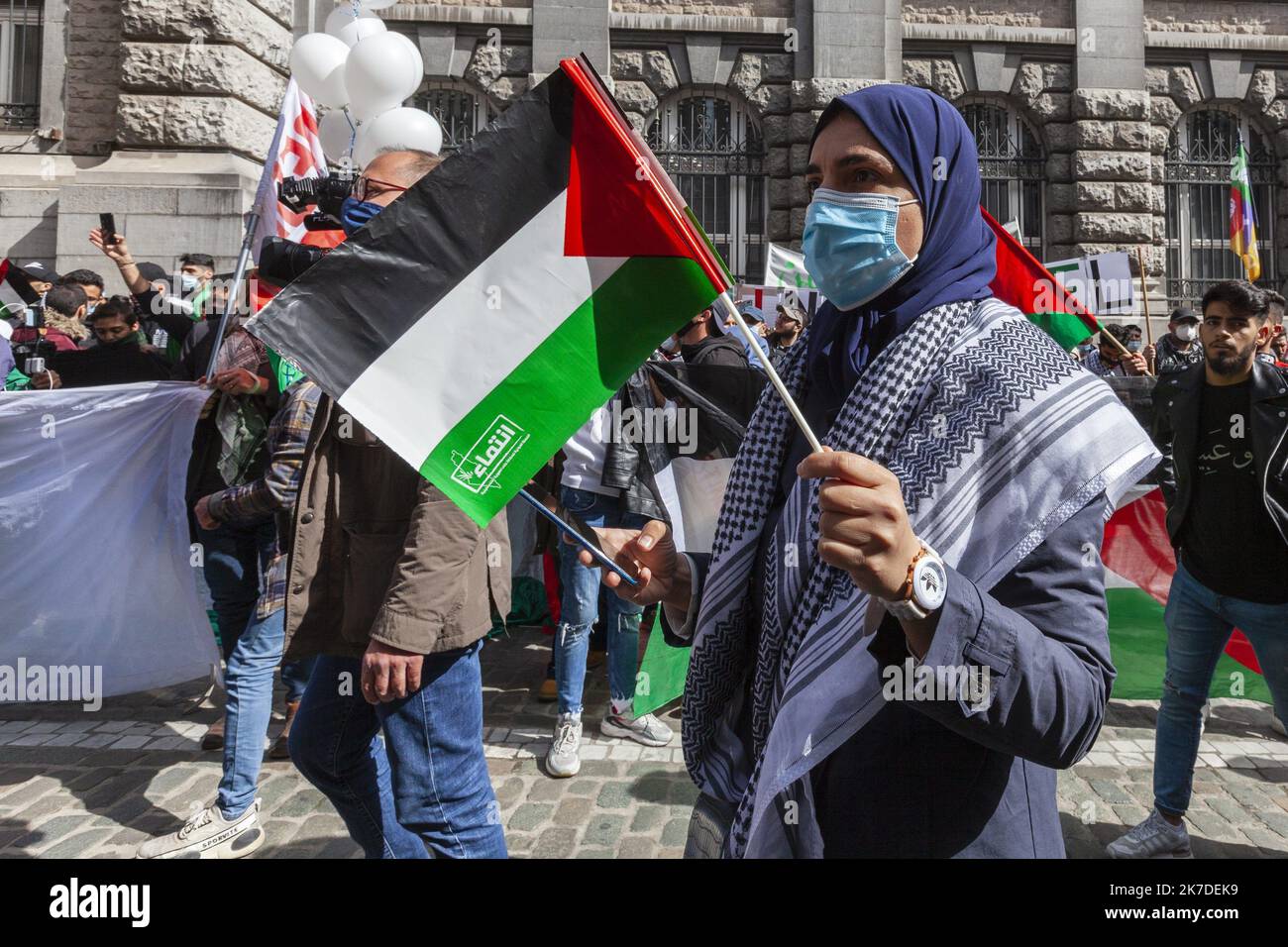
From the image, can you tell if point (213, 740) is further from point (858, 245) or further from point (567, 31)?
point (567, 31)

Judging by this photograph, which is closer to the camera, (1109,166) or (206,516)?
(206,516)

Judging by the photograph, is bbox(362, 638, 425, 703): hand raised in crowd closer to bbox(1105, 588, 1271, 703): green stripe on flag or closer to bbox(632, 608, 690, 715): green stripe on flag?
bbox(632, 608, 690, 715): green stripe on flag

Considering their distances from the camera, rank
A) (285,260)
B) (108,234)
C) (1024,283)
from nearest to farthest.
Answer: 1. (285,260)
2. (1024,283)
3. (108,234)

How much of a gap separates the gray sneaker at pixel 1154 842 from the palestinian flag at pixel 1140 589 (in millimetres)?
1885

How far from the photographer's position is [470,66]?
14625 millimetres

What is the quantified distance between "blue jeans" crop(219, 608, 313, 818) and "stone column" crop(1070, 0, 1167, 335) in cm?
1460

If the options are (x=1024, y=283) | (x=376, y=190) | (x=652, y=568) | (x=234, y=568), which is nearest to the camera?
(x=652, y=568)

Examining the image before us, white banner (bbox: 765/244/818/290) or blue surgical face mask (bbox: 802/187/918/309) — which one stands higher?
white banner (bbox: 765/244/818/290)

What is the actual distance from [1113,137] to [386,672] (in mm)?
16141

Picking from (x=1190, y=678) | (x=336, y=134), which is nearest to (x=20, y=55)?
(x=336, y=134)

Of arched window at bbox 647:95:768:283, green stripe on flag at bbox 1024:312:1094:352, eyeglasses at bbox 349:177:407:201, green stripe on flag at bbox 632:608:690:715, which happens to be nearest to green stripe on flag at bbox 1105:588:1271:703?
green stripe on flag at bbox 1024:312:1094:352

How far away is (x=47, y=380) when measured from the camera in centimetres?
610

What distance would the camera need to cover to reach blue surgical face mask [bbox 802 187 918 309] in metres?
1.68
